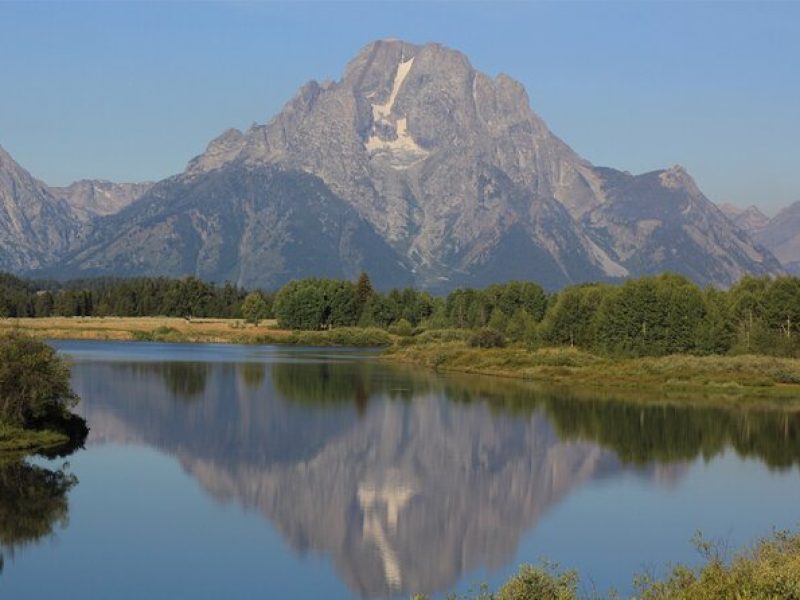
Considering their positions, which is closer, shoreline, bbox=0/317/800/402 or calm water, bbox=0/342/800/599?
calm water, bbox=0/342/800/599

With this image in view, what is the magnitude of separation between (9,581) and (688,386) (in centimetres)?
8571

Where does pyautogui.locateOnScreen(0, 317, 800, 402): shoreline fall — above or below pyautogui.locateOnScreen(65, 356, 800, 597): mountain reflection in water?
above

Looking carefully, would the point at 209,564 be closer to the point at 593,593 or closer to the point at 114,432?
the point at 593,593

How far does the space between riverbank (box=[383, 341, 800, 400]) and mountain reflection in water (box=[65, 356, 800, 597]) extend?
10.4 m

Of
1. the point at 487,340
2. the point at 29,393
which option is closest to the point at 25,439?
the point at 29,393

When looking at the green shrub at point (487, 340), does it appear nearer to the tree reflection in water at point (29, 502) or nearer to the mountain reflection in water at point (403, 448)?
the mountain reflection in water at point (403, 448)

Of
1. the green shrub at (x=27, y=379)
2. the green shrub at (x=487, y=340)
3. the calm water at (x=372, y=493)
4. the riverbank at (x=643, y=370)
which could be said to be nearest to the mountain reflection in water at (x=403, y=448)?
the calm water at (x=372, y=493)

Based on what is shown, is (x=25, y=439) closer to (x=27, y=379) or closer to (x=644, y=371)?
(x=27, y=379)

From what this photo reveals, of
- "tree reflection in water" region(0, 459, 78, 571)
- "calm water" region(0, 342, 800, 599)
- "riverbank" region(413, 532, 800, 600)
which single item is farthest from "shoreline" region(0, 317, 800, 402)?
"riverbank" region(413, 532, 800, 600)

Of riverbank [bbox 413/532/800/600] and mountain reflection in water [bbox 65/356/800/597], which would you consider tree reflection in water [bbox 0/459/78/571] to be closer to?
mountain reflection in water [bbox 65/356/800/597]

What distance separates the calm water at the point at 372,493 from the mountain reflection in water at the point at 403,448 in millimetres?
186

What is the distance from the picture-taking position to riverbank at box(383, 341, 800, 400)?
110m

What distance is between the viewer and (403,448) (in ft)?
234

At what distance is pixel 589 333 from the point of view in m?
149
